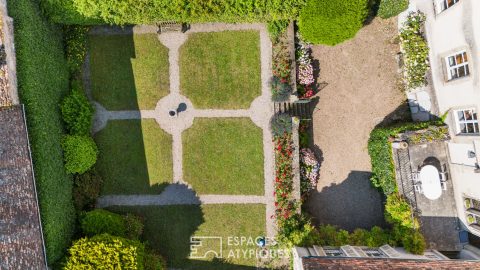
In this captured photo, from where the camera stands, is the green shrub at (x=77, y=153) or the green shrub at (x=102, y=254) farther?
the green shrub at (x=77, y=153)

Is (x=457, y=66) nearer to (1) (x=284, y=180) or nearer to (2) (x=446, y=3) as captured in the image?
(2) (x=446, y=3)

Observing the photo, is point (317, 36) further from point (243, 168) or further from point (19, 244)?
point (19, 244)

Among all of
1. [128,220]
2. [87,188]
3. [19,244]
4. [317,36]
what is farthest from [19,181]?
[317,36]

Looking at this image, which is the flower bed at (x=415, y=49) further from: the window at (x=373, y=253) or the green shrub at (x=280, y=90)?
the window at (x=373, y=253)

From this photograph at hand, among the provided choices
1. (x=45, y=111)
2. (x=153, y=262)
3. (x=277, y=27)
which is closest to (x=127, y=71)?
(x=45, y=111)

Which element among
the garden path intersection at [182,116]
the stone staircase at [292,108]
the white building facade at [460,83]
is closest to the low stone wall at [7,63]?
the garden path intersection at [182,116]
